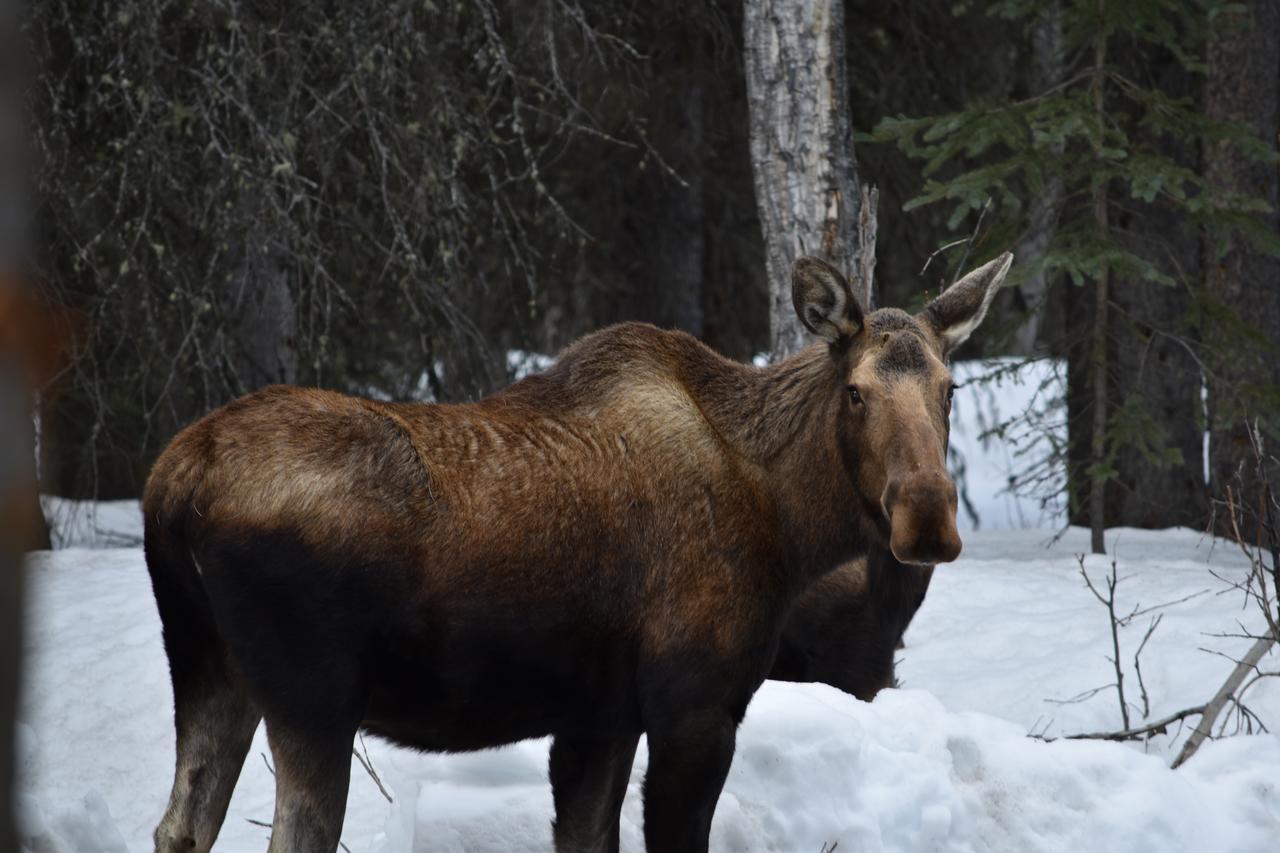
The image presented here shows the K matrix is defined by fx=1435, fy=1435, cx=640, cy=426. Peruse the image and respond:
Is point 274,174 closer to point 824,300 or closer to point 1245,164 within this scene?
point 824,300

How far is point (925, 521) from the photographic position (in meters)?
3.90

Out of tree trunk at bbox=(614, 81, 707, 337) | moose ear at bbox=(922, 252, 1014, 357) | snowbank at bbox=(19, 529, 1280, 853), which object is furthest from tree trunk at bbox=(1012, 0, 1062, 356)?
moose ear at bbox=(922, 252, 1014, 357)

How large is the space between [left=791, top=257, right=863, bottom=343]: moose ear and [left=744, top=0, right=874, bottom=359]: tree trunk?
9.74 feet

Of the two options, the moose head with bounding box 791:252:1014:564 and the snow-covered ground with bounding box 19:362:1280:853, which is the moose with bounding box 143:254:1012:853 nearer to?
the moose head with bounding box 791:252:1014:564

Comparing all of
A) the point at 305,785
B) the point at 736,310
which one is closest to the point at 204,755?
the point at 305,785

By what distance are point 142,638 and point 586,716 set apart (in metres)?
3.70

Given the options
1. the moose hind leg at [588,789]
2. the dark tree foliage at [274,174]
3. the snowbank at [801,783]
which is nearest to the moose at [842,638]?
the snowbank at [801,783]

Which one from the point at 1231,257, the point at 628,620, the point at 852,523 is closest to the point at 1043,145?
the point at 1231,257

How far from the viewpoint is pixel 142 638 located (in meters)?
7.11

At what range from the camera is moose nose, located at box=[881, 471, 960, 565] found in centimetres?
389

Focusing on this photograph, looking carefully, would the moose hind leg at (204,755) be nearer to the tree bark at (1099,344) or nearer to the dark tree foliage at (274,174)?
the dark tree foliage at (274,174)

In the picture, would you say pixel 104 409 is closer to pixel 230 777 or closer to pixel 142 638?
pixel 142 638

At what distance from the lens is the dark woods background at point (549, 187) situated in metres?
Result: 7.89

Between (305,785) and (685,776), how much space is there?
1.08 meters
